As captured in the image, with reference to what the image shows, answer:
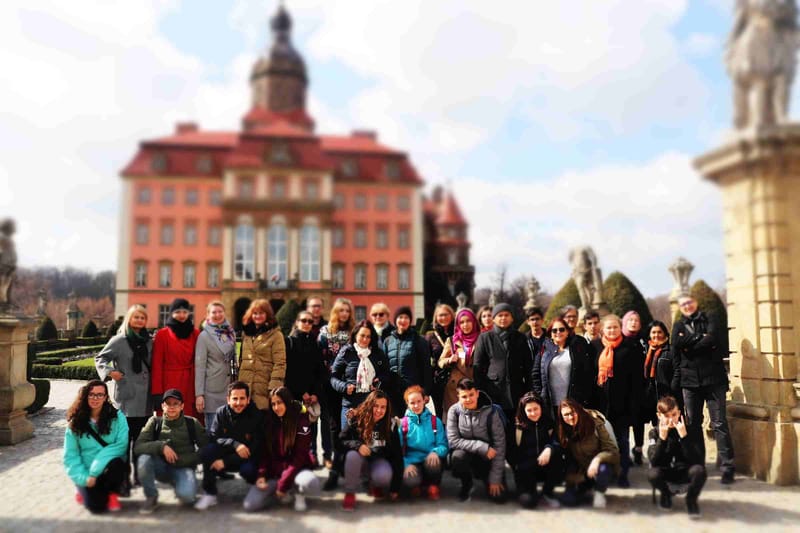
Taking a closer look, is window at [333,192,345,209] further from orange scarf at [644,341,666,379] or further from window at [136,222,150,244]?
orange scarf at [644,341,666,379]

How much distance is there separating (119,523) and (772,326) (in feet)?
17.1

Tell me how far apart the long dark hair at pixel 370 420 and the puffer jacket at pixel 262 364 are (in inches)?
31.1

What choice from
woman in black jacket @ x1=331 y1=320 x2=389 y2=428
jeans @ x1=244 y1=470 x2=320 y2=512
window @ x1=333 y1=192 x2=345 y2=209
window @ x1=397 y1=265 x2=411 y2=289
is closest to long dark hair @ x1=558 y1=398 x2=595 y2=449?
woman in black jacket @ x1=331 y1=320 x2=389 y2=428

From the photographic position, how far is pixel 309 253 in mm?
39000

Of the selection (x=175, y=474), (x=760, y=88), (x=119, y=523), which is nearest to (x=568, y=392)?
(x=760, y=88)

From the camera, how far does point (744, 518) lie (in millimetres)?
4301

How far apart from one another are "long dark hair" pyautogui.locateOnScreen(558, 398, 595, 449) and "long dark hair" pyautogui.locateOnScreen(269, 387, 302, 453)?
2040 mm

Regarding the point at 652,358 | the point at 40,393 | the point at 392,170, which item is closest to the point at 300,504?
the point at 652,358

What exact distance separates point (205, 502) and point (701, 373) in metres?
4.04

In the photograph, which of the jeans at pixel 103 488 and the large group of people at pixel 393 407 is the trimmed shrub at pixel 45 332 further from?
the jeans at pixel 103 488

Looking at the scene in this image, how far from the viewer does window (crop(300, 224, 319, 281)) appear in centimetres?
3884

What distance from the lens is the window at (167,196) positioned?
38.1m

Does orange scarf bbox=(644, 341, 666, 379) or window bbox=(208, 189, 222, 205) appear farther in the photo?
window bbox=(208, 189, 222, 205)

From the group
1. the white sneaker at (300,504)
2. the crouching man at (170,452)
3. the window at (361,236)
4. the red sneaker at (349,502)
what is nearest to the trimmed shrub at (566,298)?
the red sneaker at (349,502)
